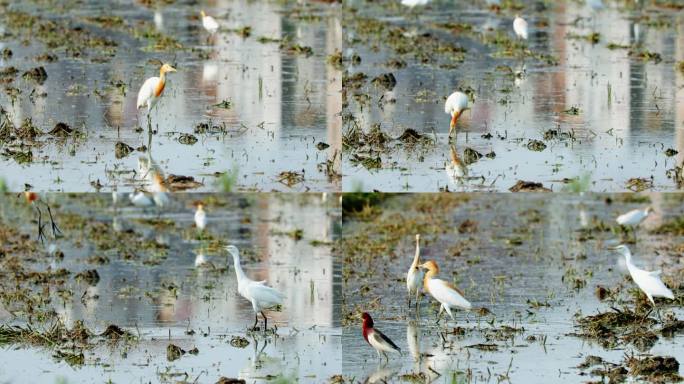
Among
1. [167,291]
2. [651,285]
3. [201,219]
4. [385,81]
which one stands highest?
[385,81]

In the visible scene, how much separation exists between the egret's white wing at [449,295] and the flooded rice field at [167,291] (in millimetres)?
1024

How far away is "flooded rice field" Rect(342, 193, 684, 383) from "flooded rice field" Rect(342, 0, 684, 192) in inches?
51.5

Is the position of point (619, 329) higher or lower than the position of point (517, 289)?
lower

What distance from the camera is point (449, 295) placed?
39.9ft

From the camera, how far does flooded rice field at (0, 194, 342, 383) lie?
1112cm

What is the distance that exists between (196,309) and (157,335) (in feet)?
3.75

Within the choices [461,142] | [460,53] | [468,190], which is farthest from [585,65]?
[468,190]

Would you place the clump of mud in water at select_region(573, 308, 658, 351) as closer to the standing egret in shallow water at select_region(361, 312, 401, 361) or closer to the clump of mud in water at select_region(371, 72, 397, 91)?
the standing egret in shallow water at select_region(361, 312, 401, 361)

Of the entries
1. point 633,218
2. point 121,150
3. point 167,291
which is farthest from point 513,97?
point 121,150

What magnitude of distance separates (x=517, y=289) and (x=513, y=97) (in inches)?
114

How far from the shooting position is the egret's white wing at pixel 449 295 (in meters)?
12.1

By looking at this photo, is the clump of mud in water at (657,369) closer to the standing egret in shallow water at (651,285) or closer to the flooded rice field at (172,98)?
the standing egret in shallow water at (651,285)

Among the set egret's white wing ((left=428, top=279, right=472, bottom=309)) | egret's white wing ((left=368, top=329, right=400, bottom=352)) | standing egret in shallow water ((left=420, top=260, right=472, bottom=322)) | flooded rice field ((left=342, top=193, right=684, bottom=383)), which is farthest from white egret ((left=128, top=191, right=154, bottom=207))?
egret's white wing ((left=368, top=329, right=400, bottom=352))

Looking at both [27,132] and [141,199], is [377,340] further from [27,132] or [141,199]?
[141,199]
